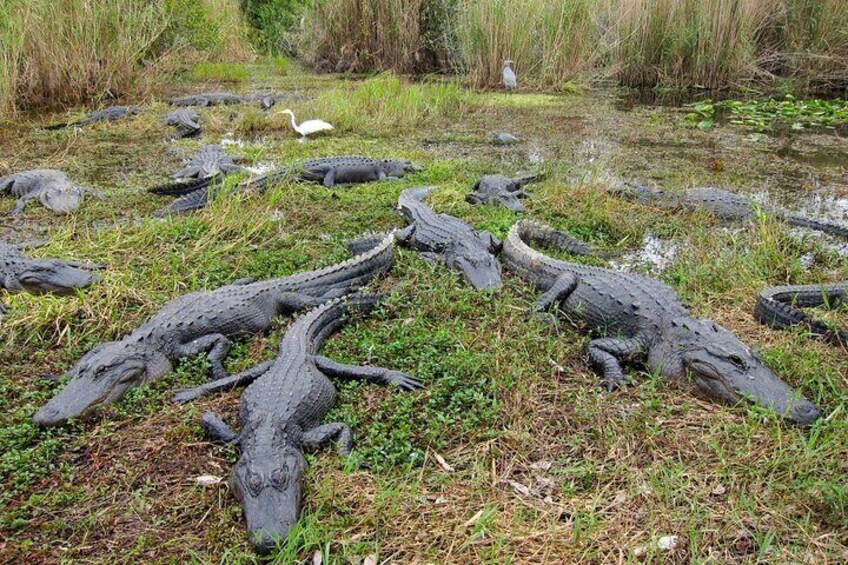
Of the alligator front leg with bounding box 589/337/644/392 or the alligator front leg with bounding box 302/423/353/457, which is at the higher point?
the alligator front leg with bounding box 589/337/644/392

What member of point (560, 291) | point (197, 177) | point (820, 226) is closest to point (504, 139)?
point (197, 177)

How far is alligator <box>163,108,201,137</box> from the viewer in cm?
895

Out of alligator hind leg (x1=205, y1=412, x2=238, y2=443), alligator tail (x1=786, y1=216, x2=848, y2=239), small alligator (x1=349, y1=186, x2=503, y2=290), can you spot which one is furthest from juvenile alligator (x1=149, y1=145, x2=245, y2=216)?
alligator tail (x1=786, y1=216, x2=848, y2=239)

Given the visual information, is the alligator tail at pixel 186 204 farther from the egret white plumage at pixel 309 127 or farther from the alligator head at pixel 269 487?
the alligator head at pixel 269 487

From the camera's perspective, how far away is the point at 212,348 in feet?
11.5

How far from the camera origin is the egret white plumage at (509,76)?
1141 centimetres

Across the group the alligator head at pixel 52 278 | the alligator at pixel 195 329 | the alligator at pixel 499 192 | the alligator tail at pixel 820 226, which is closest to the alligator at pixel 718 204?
the alligator tail at pixel 820 226

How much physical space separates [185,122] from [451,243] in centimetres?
603

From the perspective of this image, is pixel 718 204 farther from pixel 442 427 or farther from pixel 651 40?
pixel 651 40

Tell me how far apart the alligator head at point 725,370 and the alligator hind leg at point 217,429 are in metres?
2.16

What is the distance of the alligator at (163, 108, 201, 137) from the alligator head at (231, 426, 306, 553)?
7.36 metres

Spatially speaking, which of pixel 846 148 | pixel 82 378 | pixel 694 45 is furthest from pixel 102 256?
pixel 694 45

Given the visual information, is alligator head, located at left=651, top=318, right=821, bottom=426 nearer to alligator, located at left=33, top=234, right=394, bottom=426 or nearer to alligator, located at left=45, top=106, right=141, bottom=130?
alligator, located at left=33, top=234, right=394, bottom=426

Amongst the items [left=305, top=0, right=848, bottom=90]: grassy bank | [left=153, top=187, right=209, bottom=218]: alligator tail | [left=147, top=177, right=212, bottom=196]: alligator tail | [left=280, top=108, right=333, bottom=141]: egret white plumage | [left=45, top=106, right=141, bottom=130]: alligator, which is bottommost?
[left=153, top=187, right=209, bottom=218]: alligator tail
